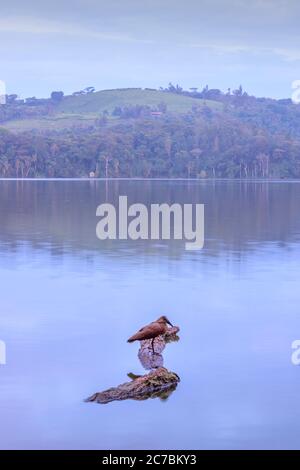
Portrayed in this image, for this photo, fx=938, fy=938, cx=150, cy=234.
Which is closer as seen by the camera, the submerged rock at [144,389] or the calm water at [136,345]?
the calm water at [136,345]

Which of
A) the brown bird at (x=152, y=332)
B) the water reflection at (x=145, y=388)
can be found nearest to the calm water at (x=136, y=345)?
the water reflection at (x=145, y=388)

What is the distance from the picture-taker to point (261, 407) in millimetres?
15633

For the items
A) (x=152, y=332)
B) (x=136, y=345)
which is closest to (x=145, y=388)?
(x=152, y=332)

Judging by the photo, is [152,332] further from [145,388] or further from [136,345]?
[145,388]

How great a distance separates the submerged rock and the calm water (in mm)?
205

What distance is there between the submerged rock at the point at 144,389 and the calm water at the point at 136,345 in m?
0.20

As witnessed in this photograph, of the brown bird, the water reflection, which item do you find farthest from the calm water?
the brown bird

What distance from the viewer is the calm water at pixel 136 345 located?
1460 cm

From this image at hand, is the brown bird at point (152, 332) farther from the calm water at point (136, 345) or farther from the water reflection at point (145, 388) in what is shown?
the water reflection at point (145, 388)

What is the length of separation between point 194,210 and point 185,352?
48820 mm

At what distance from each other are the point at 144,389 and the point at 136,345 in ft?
11.8

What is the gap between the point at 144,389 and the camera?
16.1m

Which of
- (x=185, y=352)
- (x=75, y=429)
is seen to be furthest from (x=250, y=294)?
(x=75, y=429)
